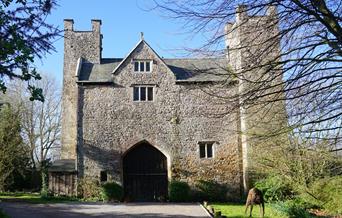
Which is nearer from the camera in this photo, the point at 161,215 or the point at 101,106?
the point at 161,215

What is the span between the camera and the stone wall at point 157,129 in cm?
2686

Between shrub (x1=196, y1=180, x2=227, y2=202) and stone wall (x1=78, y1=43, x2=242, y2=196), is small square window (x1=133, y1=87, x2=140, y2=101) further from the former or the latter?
shrub (x1=196, y1=180, x2=227, y2=202)

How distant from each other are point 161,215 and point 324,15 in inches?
518

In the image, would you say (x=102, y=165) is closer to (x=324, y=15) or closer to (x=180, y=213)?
(x=180, y=213)

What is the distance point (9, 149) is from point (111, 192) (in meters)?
7.62

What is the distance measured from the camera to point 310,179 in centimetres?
1983

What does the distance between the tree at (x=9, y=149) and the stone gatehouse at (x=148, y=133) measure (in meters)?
4.62

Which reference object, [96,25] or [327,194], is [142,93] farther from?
[327,194]

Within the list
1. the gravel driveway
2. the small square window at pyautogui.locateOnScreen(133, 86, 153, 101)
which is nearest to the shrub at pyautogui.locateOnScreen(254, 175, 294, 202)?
the gravel driveway

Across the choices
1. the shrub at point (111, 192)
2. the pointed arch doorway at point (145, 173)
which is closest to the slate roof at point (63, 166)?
the shrub at point (111, 192)

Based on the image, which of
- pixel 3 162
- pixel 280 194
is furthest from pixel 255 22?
pixel 3 162

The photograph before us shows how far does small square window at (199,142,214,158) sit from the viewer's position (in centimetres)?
2739

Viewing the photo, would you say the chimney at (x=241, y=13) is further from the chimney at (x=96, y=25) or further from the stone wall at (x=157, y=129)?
the chimney at (x=96, y=25)

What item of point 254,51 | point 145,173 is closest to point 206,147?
point 145,173
